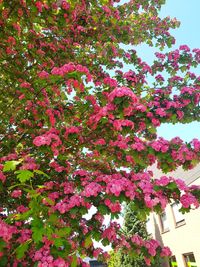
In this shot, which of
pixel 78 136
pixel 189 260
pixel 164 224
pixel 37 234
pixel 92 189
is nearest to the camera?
pixel 37 234

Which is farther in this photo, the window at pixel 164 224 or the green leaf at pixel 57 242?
the window at pixel 164 224

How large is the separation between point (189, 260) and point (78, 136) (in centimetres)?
1415

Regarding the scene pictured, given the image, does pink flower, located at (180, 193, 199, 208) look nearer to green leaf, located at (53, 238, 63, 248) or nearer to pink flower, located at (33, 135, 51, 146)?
pink flower, located at (33, 135, 51, 146)

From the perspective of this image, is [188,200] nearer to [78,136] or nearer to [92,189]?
[92,189]

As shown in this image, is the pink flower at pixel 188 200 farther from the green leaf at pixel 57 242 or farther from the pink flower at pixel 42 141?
the green leaf at pixel 57 242

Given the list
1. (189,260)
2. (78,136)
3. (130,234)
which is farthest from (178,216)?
(78,136)

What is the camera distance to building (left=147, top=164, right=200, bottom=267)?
15.5 meters

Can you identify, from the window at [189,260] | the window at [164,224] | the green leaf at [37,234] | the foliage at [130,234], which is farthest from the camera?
the window at [164,224]

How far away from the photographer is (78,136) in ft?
17.6

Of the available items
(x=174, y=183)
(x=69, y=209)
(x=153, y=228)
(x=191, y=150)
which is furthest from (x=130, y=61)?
(x=153, y=228)

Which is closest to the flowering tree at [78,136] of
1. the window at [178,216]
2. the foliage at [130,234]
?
the window at [178,216]

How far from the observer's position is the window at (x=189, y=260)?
15.9 metres

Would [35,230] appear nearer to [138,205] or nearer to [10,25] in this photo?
[138,205]

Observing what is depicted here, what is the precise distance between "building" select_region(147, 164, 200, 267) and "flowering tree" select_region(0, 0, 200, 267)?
979cm
